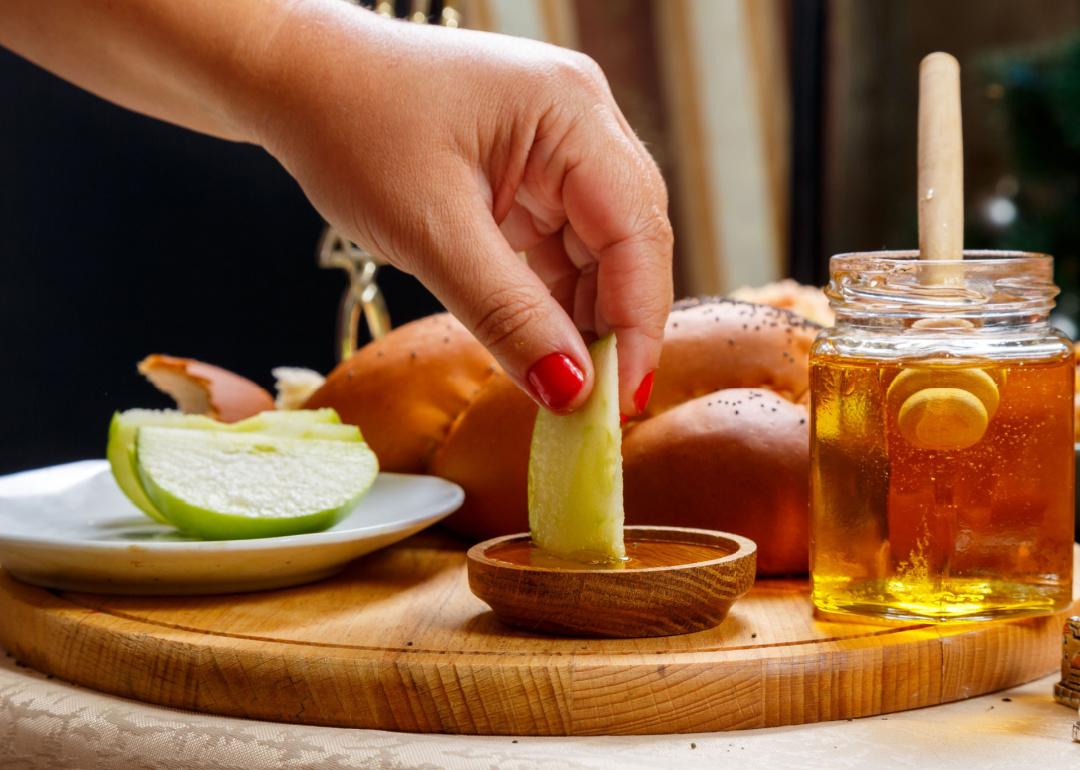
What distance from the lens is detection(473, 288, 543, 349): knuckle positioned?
34.7 inches

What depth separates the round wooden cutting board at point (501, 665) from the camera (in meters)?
0.79

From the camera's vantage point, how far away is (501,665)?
2.62 ft

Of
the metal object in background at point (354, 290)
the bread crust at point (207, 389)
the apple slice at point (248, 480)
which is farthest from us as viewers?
the metal object in background at point (354, 290)

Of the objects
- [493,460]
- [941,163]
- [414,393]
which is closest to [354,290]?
[414,393]

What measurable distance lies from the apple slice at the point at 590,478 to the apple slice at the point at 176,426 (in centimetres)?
34

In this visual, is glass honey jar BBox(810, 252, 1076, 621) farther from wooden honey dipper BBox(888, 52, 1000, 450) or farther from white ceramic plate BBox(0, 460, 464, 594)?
white ceramic plate BBox(0, 460, 464, 594)

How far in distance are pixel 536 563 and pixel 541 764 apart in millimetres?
227

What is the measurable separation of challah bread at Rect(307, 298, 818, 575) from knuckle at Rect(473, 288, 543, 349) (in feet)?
0.93

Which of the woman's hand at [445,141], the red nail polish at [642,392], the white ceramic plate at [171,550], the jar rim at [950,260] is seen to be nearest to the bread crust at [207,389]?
the white ceramic plate at [171,550]

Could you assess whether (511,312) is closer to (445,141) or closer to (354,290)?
(445,141)

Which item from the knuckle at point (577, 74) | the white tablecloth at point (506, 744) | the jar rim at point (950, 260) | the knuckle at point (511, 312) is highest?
the knuckle at point (577, 74)

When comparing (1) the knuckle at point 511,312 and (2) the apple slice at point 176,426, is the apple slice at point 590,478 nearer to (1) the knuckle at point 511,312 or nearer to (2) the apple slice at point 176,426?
(1) the knuckle at point 511,312

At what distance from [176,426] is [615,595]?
588 mm

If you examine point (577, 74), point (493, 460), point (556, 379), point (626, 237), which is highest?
point (577, 74)
